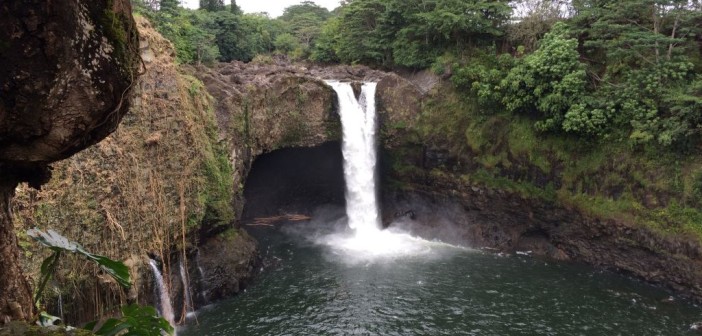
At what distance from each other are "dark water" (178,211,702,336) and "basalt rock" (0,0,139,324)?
1018 centimetres

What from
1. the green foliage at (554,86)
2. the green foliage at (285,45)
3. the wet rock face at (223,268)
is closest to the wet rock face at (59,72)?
the wet rock face at (223,268)

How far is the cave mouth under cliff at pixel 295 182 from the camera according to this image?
23.9 metres

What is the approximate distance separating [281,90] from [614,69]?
13589mm

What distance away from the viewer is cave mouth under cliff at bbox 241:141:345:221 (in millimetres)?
23906

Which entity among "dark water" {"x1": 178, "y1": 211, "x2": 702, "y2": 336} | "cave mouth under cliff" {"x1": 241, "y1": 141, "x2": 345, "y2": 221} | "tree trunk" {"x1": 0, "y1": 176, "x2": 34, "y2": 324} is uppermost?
"tree trunk" {"x1": 0, "y1": 176, "x2": 34, "y2": 324}

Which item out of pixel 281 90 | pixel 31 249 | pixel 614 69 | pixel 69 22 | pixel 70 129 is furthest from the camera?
pixel 281 90

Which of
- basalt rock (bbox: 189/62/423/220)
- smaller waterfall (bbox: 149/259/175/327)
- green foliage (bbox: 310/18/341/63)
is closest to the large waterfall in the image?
basalt rock (bbox: 189/62/423/220)

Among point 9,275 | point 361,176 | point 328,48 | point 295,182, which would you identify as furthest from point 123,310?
point 328,48

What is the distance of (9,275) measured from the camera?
3.62 m

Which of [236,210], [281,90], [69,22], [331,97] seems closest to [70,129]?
[69,22]

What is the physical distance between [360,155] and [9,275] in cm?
1920

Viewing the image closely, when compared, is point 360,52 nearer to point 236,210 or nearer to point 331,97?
point 331,97

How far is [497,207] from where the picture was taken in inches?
805

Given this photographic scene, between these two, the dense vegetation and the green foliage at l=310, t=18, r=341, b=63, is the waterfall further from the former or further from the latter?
the green foliage at l=310, t=18, r=341, b=63
